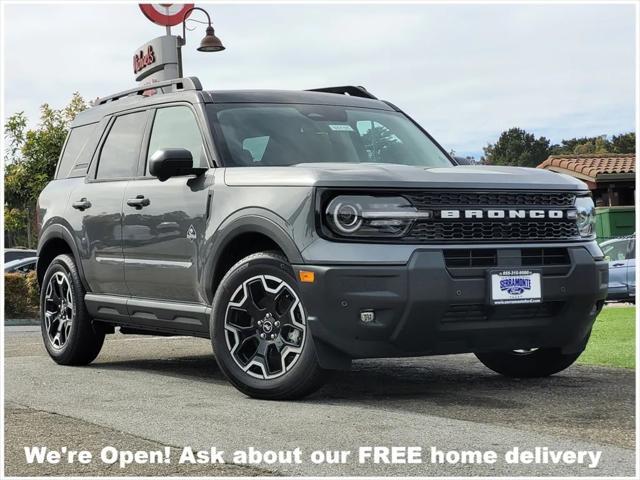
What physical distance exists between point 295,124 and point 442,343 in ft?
6.75

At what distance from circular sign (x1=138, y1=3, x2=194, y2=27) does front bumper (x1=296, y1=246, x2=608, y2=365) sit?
13.4 meters

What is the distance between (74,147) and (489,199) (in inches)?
168

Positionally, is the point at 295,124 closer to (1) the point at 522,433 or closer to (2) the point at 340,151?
(2) the point at 340,151

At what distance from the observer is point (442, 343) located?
246 inches

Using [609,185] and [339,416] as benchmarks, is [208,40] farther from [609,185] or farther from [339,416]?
[609,185]

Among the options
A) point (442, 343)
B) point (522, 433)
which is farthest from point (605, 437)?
point (442, 343)

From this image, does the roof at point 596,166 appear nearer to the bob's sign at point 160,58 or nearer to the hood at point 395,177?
the bob's sign at point 160,58

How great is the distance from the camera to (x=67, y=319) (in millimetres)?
8789

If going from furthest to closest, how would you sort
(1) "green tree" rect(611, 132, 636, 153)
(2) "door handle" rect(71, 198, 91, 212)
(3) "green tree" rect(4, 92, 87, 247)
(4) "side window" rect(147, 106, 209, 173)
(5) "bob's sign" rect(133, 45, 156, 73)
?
(1) "green tree" rect(611, 132, 636, 153) → (3) "green tree" rect(4, 92, 87, 247) → (5) "bob's sign" rect(133, 45, 156, 73) → (2) "door handle" rect(71, 198, 91, 212) → (4) "side window" rect(147, 106, 209, 173)

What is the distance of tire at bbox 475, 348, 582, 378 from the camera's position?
24.5 feet

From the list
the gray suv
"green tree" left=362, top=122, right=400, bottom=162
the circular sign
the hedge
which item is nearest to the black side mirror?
the gray suv

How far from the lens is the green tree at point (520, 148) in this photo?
86375 mm

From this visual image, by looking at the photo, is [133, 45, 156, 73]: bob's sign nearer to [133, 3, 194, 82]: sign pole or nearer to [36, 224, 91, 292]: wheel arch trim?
[133, 3, 194, 82]: sign pole

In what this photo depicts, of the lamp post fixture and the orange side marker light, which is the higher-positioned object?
the lamp post fixture
